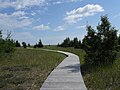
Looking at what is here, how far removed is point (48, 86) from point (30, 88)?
0.76m

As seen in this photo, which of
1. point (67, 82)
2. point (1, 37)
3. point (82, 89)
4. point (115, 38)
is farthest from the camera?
point (1, 37)

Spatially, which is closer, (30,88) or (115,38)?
(30,88)

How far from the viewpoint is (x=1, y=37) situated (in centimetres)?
2467

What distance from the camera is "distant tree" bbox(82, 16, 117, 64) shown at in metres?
19.9

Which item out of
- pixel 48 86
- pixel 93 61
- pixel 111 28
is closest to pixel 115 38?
pixel 111 28

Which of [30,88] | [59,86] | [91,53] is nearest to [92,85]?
[59,86]

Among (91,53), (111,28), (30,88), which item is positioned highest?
(111,28)

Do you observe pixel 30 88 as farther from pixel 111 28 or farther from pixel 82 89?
pixel 111 28

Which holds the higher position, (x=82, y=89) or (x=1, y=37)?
(x=1, y=37)

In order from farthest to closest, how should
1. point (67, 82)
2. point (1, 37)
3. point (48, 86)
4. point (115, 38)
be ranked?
1. point (1, 37)
2. point (115, 38)
3. point (67, 82)
4. point (48, 86)

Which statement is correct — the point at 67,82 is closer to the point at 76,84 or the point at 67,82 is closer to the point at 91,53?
the point at 76,84

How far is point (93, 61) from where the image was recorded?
66.3 ft

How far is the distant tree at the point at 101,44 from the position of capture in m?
19.9

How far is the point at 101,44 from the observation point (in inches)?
792
